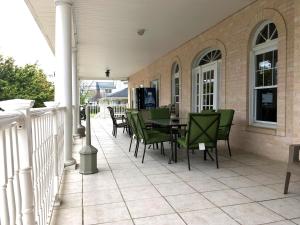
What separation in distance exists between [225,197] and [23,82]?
826 inches

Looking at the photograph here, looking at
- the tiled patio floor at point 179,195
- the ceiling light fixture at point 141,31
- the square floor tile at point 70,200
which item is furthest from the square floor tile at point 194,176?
the ceiling light fixture at point 141,31

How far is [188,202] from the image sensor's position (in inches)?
107

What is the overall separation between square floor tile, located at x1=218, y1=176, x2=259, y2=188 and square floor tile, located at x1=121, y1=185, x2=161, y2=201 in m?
0.96

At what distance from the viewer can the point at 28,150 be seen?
1.35 m

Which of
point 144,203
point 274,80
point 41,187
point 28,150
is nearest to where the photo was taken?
point 28,150

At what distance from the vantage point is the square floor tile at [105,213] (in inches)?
92.4

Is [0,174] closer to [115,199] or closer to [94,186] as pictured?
[115,199]

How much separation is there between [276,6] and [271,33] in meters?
0.49

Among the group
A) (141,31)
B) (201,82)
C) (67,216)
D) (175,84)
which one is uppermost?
(141,31)

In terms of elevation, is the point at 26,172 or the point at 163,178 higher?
the point at 26,172

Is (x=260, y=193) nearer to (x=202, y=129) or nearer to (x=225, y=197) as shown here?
(x=225, y=197)

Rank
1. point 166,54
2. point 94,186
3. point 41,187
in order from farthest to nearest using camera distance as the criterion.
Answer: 1. point 166,54
2. point 94,186
3. point 41,187

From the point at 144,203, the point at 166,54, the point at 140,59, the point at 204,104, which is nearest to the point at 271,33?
the point at 204,104

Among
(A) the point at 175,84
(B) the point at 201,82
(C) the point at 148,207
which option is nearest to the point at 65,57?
(C) the point at 148,207
